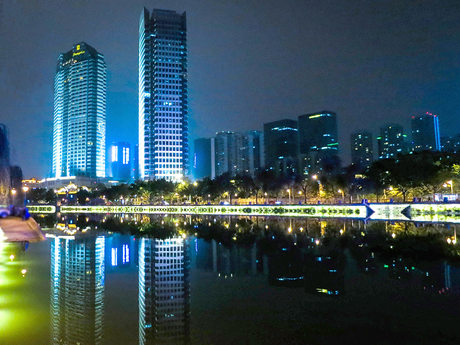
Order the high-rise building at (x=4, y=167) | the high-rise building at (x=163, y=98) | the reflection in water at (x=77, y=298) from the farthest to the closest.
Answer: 1. the high-rise building at (x=163, y=98)
2. the high-rise building at (x=4, y=167)
3. the reflection in water at (x=77, y=298)

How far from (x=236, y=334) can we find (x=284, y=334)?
0.86m

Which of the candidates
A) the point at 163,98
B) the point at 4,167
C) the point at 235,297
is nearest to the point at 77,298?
the point at 235,297

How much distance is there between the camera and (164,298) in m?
9.91

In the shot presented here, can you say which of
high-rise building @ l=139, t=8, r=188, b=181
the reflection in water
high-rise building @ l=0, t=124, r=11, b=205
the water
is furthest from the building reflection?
high-rise building @ l=139, t=8, r=188, b=181

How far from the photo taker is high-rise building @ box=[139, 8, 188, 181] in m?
160

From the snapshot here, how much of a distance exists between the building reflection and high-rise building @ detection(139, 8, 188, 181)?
14595 cm

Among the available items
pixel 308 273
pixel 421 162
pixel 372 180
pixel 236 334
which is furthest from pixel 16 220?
pixel 372 180

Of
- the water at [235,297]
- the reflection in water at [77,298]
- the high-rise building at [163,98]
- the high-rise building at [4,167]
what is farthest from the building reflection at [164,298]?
the high-rise building at [163,98]

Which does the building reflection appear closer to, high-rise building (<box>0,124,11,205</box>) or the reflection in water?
the reflection in water

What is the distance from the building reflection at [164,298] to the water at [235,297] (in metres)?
0.02

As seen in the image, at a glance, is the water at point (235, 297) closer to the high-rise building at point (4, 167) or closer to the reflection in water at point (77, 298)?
the reflection in water at point (77, 298)

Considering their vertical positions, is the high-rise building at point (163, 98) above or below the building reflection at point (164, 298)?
above

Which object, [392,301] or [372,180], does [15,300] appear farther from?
[372,180]

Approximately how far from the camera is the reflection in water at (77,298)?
7.16 meters
